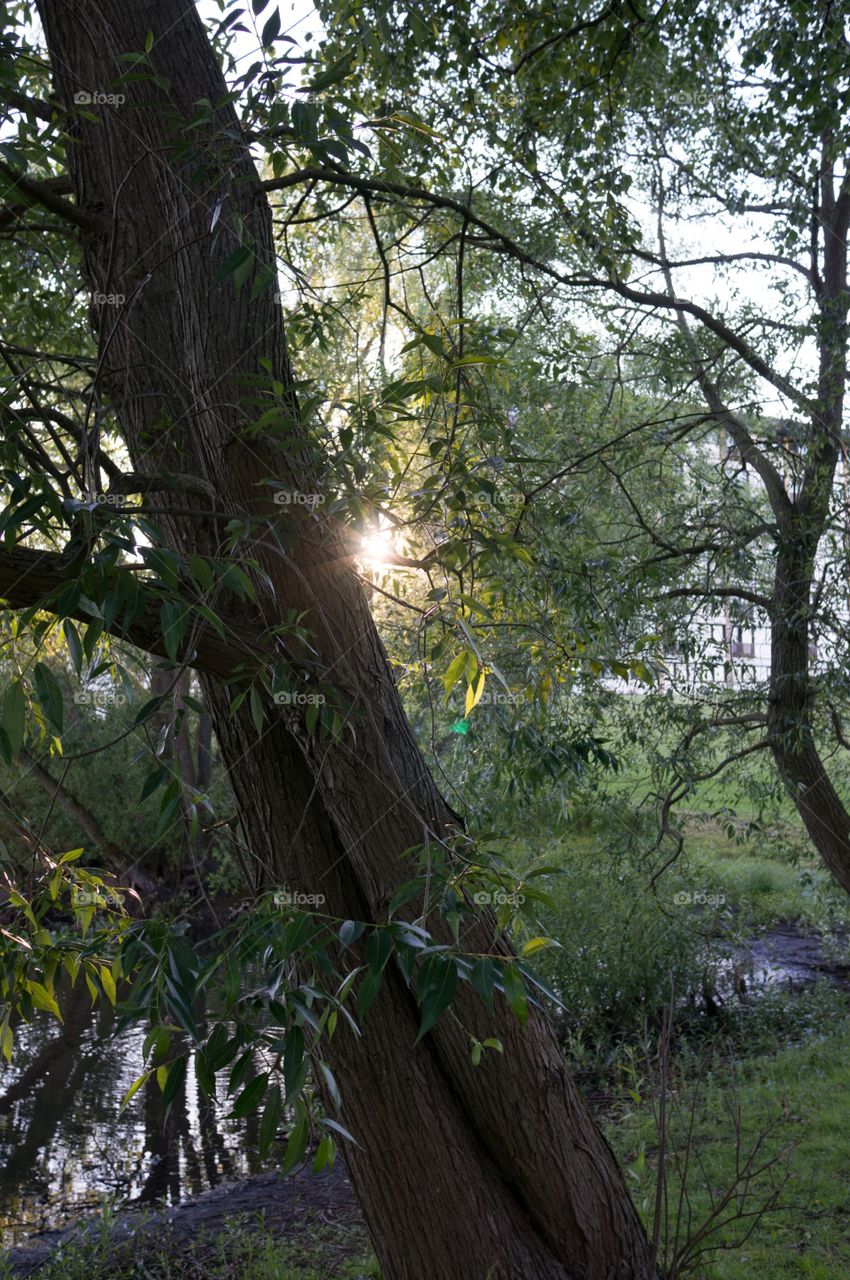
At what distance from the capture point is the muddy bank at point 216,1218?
5.72 meters

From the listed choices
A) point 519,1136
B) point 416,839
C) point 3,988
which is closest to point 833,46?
point 416,839

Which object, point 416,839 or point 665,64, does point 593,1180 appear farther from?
point 665,64

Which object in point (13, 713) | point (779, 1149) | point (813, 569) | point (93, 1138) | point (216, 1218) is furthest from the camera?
point (93, 1138)

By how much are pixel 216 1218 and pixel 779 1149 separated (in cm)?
307

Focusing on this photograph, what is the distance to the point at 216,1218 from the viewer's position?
6.14m

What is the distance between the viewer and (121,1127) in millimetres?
8367

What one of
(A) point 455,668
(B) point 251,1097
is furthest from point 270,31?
(B) point 251,1097

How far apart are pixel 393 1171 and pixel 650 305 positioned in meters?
6.05

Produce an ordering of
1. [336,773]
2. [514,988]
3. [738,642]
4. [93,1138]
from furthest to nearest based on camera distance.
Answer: [93,1138] → [738,642] → [336,773] → [514,988]

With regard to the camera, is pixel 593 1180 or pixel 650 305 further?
pixel 650 305

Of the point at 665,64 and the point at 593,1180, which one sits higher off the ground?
the point at 665,64

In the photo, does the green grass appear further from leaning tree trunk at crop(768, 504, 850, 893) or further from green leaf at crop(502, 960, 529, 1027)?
green leaf at crop(502, 960, 529, 1027)

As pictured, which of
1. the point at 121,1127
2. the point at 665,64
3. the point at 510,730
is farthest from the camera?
the point at 121,1127

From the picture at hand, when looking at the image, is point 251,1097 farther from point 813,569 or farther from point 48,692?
point 813,569
